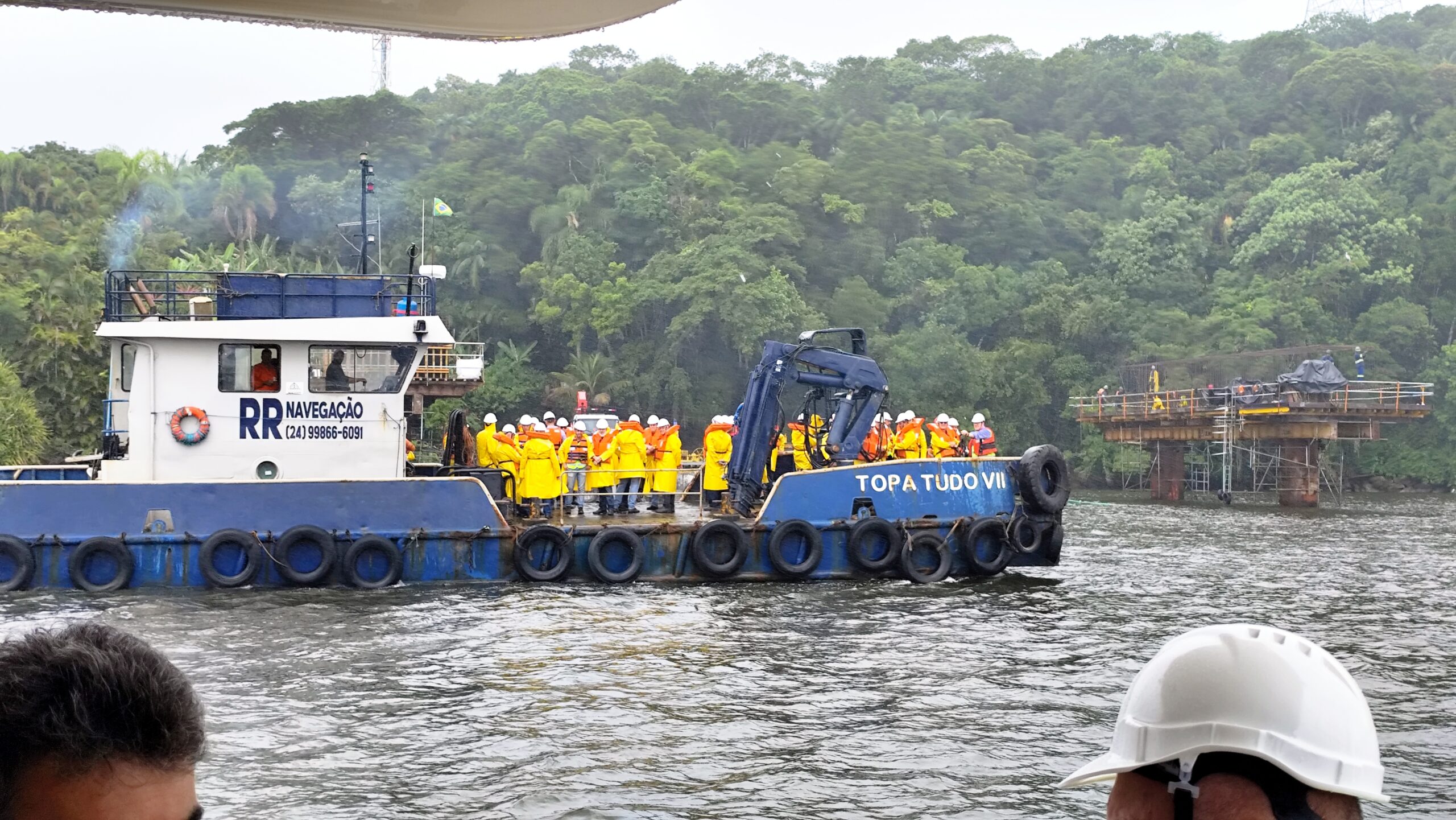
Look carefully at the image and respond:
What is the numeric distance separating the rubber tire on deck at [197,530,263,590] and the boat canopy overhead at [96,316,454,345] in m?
2.14

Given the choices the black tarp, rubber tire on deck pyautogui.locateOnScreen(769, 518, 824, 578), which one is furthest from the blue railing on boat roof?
the black tarp

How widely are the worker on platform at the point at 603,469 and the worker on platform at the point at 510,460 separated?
0.88 metres

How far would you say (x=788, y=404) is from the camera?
1898 inches

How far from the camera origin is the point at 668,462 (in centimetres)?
1766

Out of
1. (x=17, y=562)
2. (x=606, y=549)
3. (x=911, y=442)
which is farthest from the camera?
(x=911, y=442)

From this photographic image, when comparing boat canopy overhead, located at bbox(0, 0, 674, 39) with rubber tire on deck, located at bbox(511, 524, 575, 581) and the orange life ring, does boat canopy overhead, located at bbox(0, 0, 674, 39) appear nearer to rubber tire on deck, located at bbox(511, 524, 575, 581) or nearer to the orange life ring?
rubber tire on deck, located at bbox(511, 524, 575, 581)

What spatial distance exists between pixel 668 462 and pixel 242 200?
33.3m

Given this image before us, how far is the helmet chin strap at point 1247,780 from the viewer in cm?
136

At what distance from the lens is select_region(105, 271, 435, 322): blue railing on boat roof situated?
51.4 ft

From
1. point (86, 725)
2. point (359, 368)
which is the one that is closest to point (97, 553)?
point (359, 368)

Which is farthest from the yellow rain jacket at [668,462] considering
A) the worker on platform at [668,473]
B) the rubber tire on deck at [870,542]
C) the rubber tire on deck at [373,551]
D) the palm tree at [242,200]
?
the palm tree at [242,200]

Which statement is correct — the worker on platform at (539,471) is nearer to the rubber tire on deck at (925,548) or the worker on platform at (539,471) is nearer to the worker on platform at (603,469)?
the worker on platform at (603,469)

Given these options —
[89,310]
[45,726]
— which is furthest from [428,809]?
[89,310]

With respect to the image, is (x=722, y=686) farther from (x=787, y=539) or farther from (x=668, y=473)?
(x=668, y=473)
